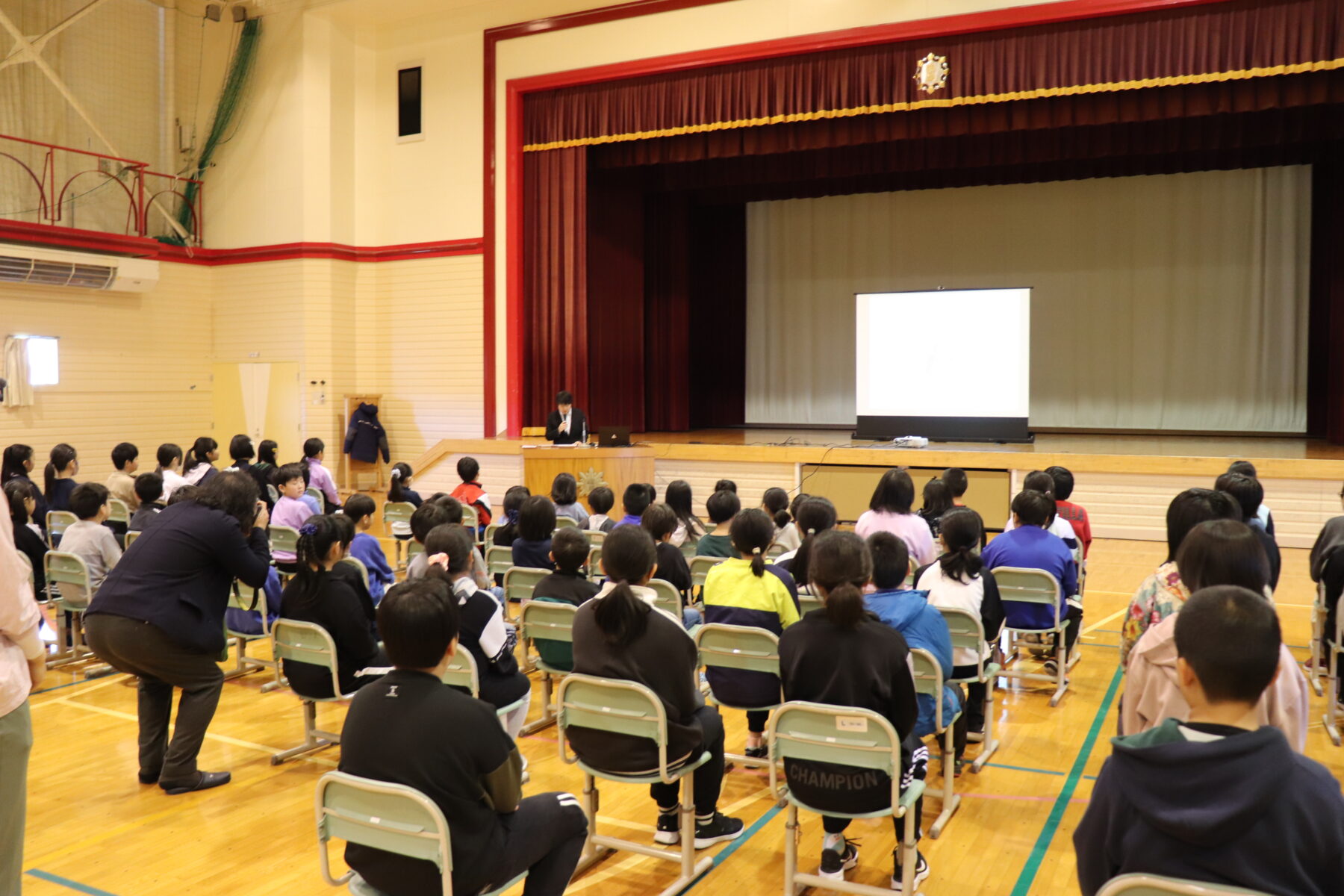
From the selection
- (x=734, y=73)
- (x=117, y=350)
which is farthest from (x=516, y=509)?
(x=117, y=350)

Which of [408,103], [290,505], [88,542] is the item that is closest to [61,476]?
[88,542]

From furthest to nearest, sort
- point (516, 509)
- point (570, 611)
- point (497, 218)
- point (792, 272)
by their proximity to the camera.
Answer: point (792, 272), point (497, 218), point (516, 509), point (570, 611)

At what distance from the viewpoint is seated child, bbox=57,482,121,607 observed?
5.59 meters

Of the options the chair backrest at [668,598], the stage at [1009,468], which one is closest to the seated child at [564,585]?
the chair backrest at [668,598]

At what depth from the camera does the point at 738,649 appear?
363 cm

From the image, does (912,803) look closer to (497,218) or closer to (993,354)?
(993,354)

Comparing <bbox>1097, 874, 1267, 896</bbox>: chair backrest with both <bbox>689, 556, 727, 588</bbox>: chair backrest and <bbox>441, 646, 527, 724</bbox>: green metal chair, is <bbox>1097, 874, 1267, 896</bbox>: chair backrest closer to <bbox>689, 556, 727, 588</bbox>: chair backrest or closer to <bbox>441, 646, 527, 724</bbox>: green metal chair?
<bbox>441, 646, 527, 724</bbox>: green metal chair

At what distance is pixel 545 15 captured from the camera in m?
12.2

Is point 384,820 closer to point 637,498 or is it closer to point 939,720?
point 939,720

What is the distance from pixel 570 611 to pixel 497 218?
31.2ft

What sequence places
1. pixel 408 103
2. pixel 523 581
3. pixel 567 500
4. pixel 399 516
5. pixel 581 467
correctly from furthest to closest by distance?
pixel 408 103 < pixel 581 467 < pixel 399 516 < pixel 567 500 < pixel 523 581

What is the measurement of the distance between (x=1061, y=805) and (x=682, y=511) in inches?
100

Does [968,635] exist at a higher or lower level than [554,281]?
lower

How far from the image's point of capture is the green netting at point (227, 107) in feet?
44.1
